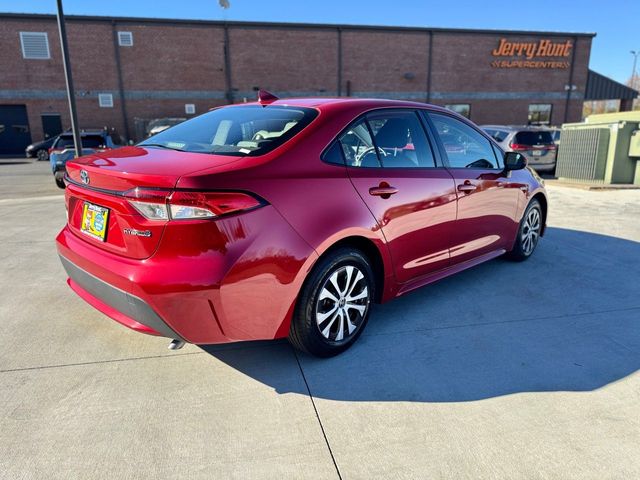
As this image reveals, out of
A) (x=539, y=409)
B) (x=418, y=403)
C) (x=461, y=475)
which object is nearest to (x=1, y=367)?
(x=418, y=403)

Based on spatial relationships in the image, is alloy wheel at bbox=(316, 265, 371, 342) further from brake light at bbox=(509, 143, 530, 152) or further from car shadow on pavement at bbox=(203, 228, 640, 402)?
brake light at bbox=(509, 143, 530, 152)

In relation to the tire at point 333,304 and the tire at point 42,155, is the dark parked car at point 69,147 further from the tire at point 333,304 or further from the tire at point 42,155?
the tire at point 333,304

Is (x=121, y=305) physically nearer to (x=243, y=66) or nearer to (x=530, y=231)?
(x=530, y=231)

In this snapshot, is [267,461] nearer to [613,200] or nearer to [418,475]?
[418,475]

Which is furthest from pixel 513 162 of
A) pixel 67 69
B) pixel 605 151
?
pixel 605 151

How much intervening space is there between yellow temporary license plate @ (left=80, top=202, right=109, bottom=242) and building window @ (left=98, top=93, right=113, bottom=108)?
94.0 feet

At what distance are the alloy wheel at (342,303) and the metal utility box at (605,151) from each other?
1031cm

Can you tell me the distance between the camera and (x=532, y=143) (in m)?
13.6

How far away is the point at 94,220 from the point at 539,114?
37082 millimetres

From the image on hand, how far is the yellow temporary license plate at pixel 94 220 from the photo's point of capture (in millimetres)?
2668

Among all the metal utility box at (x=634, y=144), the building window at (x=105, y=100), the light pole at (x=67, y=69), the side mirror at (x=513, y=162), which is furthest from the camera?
the building window at (x=105, y=100)

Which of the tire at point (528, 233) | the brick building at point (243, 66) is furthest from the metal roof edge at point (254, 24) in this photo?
the tire at point (528, 233)

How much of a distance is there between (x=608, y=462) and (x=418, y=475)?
3.04 ft

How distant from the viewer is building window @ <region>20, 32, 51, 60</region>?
26.8 m
